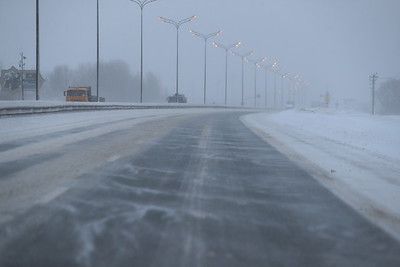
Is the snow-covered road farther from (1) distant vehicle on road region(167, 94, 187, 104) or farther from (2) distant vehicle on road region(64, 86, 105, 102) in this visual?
(1) distant vehicle on road region(167, 94, 187, 104)

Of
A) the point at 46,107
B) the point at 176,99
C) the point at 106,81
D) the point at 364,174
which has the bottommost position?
the point at 364,174

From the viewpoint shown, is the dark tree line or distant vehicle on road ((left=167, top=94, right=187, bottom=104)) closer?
distant vehicle on road ((left=167, top=94, right=187, bottom=104))

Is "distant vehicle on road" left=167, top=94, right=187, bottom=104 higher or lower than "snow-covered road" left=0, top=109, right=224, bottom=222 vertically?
higher

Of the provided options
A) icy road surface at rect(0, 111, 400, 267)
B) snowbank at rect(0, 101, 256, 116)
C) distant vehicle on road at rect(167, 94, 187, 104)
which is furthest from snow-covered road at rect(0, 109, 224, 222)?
distant vehicle on road at rect(167, 94, 187, 104)

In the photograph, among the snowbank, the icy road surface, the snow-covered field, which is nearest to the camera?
the icy road surface

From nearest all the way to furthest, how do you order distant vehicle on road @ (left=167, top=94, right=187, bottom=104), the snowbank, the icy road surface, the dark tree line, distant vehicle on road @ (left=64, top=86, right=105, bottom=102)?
the icy road surface < the snowbank < distant vehicle on road @ (left=64, top=86, right=105, bottom=102) < distant vehicle on road @ (left=167, top=94, right=187, bottom=104) < the dark tree line

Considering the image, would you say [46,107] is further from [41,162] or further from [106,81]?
[106,81]

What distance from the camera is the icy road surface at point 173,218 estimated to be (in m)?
5.75

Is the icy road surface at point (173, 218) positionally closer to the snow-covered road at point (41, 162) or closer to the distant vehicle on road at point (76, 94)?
the snow-covered road at point (41, 162)

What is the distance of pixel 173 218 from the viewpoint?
730cm

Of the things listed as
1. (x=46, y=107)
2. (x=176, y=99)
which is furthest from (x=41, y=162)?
(x=176, y=99)

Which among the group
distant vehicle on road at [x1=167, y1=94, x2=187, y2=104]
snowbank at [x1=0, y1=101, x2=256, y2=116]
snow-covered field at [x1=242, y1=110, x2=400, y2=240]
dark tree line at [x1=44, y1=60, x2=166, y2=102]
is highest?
dark tree line at [x1=44, y1=60, x2=166, y2=102]

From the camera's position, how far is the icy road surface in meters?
5.75

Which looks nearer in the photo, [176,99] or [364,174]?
[364,174]
